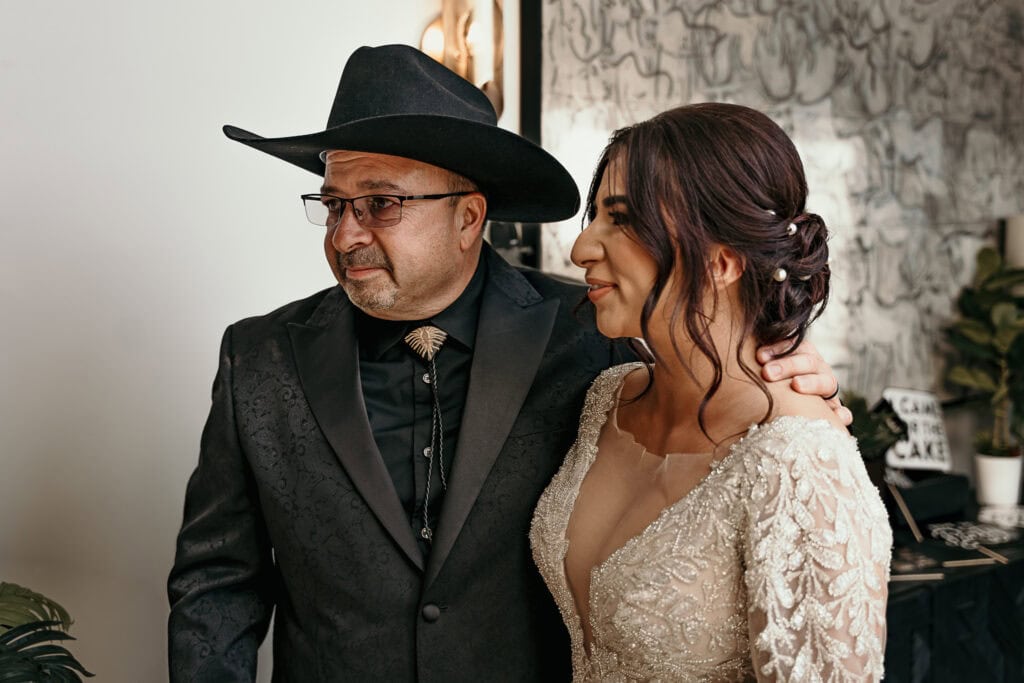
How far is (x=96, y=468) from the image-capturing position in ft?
7.50

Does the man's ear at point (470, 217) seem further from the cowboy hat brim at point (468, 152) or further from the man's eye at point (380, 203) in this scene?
the man's eye at point (380, 203)

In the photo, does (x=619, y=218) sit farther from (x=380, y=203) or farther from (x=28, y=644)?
(x=28, y=644)

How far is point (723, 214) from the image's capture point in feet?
4.57

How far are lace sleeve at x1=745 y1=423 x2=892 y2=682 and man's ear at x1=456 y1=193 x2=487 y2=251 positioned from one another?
762 millimetres

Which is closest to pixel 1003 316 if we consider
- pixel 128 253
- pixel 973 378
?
pixel 973 378

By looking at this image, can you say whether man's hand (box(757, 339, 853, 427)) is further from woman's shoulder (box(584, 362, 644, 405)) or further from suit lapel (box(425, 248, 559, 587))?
suit lapel (box(425, 248, 559, 587))

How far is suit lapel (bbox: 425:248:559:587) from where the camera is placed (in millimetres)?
1658

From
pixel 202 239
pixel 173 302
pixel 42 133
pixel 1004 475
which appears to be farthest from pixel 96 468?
pixel 1004 475

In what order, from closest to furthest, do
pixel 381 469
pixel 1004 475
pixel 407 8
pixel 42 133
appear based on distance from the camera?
1. pixel 381 469
2. pixel 42 133
3. pixel 407 8
4. pixel 1004 475

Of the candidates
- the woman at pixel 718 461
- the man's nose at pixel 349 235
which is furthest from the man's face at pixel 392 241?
the woman at pixel 718 461

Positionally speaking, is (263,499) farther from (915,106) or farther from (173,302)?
(915,106)

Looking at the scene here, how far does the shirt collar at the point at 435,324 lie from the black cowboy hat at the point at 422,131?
0.76 ft

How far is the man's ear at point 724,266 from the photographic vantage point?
1.43 m

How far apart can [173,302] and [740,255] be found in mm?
1565
